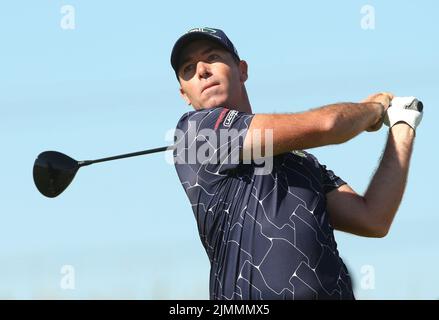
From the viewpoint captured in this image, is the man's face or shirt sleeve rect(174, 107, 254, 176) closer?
shirt sleeve rect(174, 107, 254, 176)

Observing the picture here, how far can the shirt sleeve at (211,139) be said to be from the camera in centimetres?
661

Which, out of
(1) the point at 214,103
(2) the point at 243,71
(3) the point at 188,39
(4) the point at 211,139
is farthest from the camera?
(2) the point at 243,71

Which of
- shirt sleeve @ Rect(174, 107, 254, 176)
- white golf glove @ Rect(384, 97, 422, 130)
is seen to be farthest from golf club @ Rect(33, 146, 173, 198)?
white golf glove @ Rect(384, 97, 422, 130)

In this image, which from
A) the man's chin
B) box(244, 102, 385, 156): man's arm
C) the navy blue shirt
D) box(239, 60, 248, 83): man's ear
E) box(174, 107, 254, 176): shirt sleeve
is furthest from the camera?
box(239, 60, 248, 83): man's ear

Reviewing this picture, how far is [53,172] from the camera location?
7.21 metres

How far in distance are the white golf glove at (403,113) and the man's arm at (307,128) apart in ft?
1.75

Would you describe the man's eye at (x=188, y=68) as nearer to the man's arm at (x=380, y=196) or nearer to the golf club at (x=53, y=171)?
the golf club at (x=53, y=171)

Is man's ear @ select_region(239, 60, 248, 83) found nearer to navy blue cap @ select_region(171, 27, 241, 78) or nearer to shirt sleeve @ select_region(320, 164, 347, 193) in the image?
navy blue cap @ select_region(171, 27, 241, 78)

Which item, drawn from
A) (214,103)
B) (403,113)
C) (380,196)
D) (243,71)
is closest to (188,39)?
(214,103)

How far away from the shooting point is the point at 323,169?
7195 millimetres

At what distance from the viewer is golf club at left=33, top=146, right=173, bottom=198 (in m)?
7.21

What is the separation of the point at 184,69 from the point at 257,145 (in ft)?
3.16

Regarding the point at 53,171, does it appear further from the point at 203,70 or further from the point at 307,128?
the point at 307,128

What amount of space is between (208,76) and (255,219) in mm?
1108
